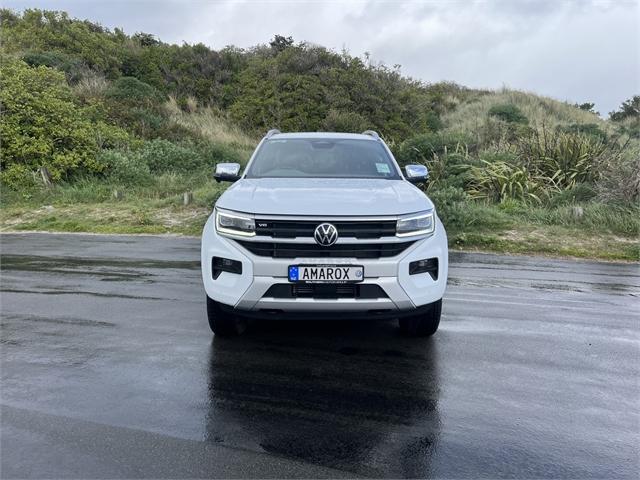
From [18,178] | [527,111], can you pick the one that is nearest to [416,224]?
[18,178]

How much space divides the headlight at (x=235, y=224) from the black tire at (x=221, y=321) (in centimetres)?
62

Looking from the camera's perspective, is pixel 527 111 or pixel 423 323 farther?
pixel 527 111

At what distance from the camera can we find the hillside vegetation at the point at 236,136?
11477 millimetres

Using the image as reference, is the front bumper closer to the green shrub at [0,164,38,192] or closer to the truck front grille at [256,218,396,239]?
the truck front grille at [256,218,396,239]

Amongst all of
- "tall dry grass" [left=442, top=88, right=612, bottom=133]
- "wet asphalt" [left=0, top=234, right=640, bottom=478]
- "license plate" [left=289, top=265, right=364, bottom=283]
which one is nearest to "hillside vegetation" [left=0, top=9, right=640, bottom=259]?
"tall dry grass" [left=442, top=88, right=612, bottom=133]

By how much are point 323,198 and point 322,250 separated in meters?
0.52

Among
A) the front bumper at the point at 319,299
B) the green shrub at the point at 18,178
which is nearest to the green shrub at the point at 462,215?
the front bumper at the point at 319,299

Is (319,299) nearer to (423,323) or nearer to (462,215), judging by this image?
(423,323)

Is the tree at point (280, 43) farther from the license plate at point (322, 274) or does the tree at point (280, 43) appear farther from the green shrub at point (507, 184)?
the license plate at point (322, 274)

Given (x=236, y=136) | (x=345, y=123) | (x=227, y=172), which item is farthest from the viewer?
(x=236, y=136)

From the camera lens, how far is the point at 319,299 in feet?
13.2

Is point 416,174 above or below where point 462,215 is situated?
above

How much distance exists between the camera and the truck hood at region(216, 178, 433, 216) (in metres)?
4.15

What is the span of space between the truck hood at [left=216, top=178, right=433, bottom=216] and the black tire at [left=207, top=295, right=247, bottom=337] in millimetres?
847
